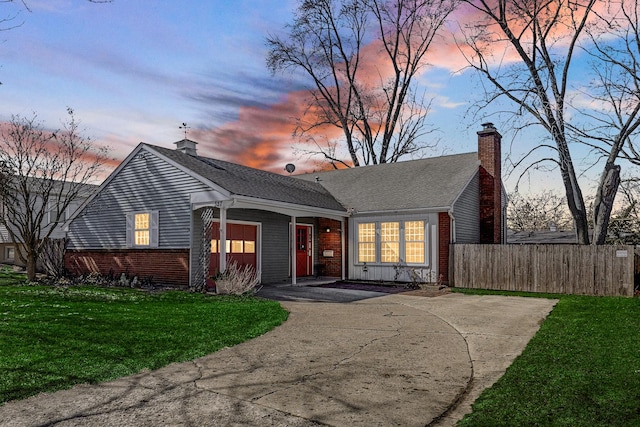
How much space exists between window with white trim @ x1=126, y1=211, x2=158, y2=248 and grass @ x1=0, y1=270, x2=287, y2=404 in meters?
3.65

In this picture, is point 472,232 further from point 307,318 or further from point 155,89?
point 155,89

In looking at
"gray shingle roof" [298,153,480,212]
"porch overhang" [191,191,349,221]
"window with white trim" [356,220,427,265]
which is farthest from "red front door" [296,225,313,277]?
"porch overhang" [191,191,349,221]

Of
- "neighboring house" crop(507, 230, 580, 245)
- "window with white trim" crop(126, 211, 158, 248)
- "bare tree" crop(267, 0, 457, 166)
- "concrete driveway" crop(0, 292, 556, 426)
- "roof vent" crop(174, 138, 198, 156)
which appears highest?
"bare tree" crop(267, 0, 457, 166)

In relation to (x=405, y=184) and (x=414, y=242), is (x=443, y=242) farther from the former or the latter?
(x=405, y=184)

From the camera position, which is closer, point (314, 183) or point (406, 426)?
point (406, 426)

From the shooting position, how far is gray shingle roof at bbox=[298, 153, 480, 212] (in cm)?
1570

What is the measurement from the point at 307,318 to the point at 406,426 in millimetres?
5081

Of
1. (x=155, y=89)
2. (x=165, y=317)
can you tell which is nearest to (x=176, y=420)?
(x=165, y=317)

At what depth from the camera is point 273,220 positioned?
16.2 meters

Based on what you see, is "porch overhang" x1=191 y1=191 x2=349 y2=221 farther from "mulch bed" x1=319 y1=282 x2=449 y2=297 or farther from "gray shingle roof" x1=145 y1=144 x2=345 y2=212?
"mulch bed" x1=319 y1=282 x2=449 y2=297

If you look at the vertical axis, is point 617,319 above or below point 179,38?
below

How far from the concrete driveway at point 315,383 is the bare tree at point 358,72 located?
25.9 m

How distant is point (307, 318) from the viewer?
28.2 ft

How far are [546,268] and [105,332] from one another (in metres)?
12.1
